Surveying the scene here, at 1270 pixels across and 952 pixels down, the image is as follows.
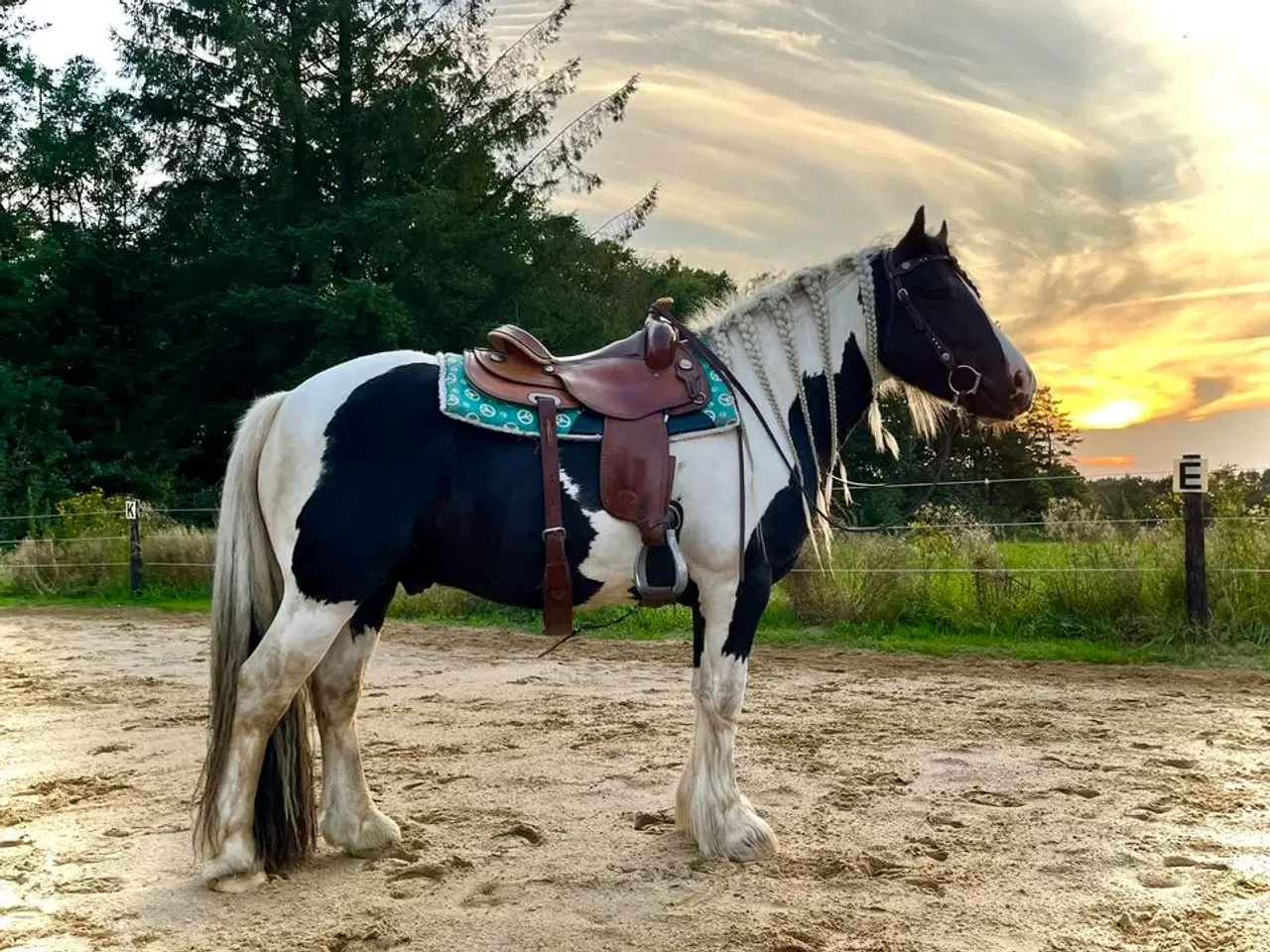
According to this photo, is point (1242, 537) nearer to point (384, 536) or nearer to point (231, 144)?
point (384, 536)

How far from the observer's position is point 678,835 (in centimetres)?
310

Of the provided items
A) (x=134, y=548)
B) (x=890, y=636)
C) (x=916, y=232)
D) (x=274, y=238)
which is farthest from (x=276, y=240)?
(x=916, y=232)

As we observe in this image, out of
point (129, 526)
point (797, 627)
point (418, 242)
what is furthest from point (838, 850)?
point (418, 242)

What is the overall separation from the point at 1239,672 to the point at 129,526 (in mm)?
11795

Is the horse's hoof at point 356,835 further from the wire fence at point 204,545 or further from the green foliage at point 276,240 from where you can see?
the green foliage at point 276,240

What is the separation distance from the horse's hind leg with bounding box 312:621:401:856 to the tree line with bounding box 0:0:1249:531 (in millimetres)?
12851

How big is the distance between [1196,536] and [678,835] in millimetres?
5207

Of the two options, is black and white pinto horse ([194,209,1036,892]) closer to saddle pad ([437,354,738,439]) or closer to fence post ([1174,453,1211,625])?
saddle pad ([437,354,738,439])

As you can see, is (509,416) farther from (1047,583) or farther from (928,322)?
(1047,583)

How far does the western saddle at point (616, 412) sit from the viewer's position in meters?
2.77

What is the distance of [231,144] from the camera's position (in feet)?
59.6

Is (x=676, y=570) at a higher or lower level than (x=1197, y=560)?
higher

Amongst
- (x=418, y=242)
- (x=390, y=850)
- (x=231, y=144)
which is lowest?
(x=390, y=850)

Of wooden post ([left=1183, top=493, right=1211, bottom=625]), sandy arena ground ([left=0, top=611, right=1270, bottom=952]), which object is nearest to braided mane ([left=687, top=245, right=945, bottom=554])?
sandy arena ground ([left=0, top=611, right=1270, bottom=952])
